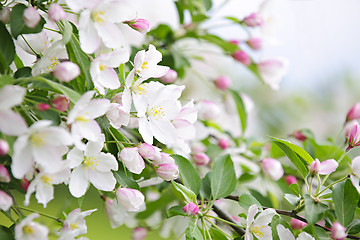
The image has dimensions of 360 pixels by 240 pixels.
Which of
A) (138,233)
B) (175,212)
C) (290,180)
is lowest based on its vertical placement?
(138,233)

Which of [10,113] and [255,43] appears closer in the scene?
[10,113]

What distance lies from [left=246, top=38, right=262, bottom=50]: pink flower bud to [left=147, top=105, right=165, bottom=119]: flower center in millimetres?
525

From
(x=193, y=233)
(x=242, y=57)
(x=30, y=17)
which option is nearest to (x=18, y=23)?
(x=30, y=17)

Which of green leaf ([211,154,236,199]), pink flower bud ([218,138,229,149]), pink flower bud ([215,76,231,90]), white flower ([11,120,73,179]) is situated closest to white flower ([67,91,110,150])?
white flower ([11,120,73,179])

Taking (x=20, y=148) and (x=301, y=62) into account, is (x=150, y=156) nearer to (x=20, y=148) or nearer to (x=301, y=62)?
(x=20, y=148)

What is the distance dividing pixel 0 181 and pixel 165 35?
621mm

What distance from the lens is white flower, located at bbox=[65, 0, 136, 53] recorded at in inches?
19.8

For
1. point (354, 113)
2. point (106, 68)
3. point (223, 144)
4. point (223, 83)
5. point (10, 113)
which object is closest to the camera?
point (10, 113)

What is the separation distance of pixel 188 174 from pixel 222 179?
0.06 meters

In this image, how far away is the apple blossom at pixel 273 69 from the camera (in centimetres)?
99

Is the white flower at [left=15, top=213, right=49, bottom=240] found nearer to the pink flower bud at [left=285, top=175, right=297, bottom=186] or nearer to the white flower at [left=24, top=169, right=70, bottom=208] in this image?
the white flower at [left=24, top=169, right=70, bottom=208]

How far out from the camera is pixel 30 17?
0.50 metres

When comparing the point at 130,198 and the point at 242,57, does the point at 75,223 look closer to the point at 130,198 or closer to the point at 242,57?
the point at 130,198

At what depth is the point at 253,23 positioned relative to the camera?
989mm
